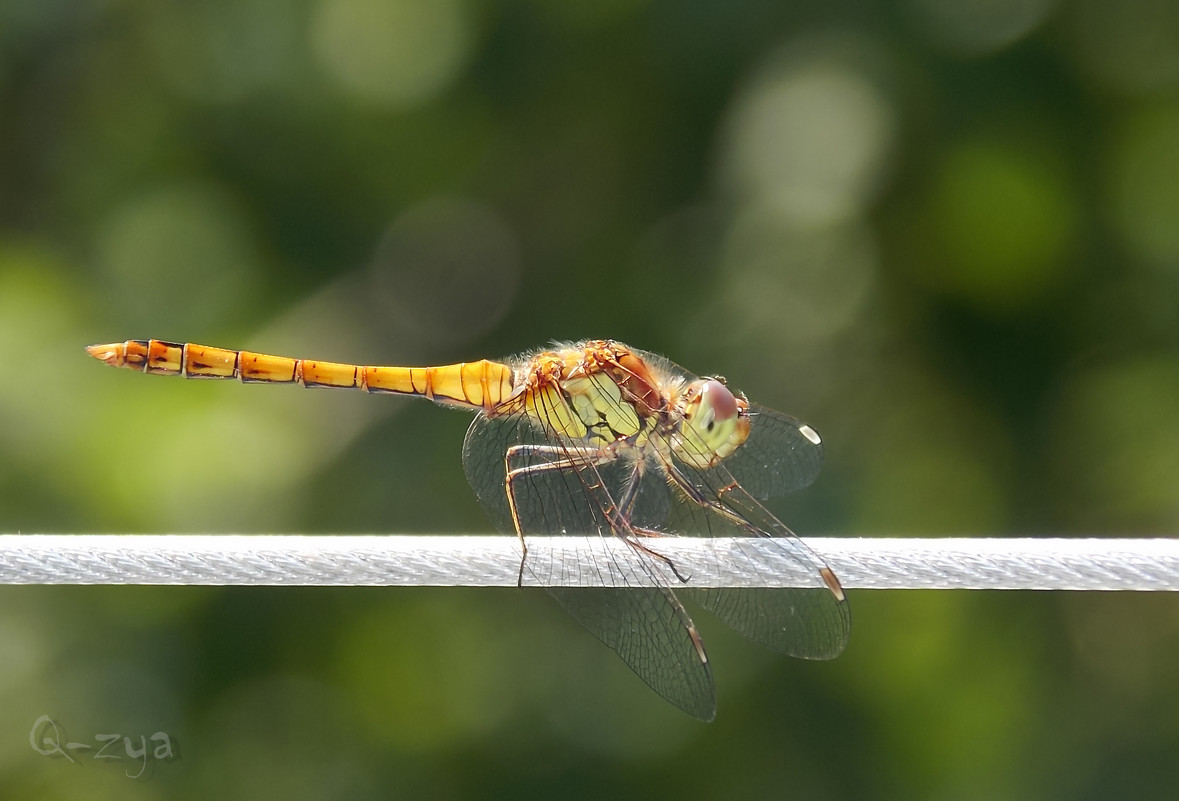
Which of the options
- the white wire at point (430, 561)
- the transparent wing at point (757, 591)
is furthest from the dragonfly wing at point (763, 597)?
the white wire at point (430, 561)

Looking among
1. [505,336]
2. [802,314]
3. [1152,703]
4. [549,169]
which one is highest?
[549,169]

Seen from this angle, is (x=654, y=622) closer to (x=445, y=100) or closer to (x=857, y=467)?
(x=857, y=467)

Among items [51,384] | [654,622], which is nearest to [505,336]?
[51,384]

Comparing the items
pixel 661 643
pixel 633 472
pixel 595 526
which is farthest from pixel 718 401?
pixel 661 643

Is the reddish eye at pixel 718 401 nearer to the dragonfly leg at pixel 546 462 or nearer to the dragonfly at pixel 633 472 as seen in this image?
the dragonfly at pixel 633 472

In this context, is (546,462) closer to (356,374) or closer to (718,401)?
(718,401)

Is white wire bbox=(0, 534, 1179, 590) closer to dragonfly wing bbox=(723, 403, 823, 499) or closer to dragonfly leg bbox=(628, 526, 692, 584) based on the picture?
dragonfly leg bbox=(628, 526, 692, 584)
